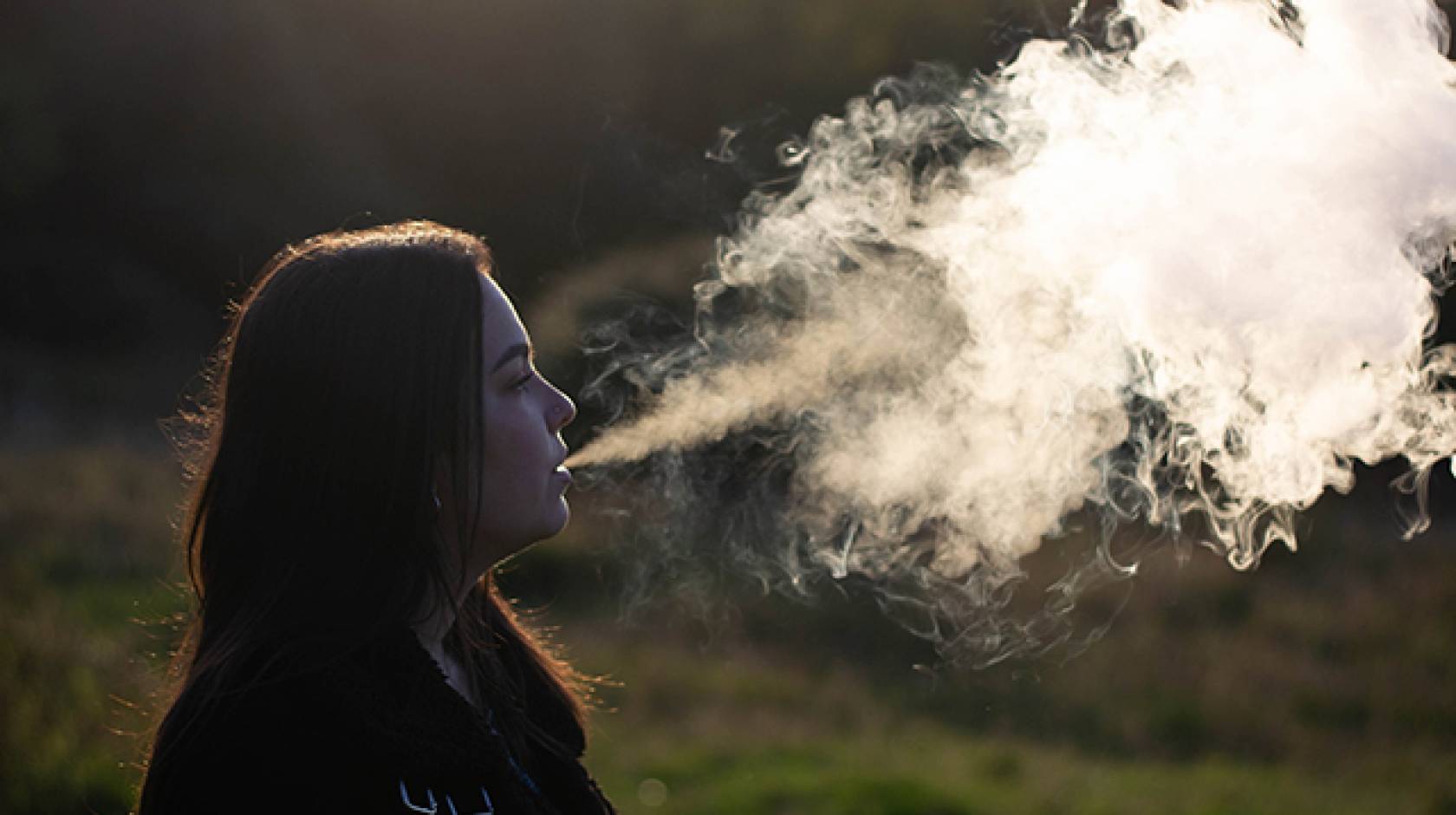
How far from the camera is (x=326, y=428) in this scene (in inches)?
81.6

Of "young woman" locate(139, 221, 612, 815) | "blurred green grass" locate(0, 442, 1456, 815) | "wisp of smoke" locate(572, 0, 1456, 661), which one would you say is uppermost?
"young woman" locate(139, 221, 612, 815)

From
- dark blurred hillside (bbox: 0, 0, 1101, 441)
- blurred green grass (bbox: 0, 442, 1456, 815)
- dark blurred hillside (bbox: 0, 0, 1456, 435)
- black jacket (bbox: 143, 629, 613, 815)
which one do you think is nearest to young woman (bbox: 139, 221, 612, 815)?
black jacket (bbox: 143, 629, 613, 815)

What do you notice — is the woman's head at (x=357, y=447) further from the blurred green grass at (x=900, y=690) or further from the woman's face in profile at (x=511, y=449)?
the blurred green grass at (x=900, y=690)

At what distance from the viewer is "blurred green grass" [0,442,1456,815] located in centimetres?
635

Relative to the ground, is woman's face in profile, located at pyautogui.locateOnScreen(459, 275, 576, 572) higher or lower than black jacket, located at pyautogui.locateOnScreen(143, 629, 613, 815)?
higher

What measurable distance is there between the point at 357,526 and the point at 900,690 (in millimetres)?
6343

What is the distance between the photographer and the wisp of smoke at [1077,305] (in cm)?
336

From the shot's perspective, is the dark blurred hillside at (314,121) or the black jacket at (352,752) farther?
the dark blurred hillside at (314,121)

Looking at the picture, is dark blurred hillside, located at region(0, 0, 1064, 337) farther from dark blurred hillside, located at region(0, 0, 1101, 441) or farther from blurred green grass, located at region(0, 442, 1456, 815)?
blurred green grass, located at region(0, 442, 1456, 815)

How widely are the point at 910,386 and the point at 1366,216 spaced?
143 centimetres

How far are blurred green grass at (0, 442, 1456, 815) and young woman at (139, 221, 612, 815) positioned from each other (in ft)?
13.1

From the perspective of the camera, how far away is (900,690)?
7.98 m

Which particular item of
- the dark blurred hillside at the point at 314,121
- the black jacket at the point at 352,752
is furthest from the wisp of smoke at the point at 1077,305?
the dark blurred hillside at the point at 314,121

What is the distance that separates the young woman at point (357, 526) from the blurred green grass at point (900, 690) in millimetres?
3992
